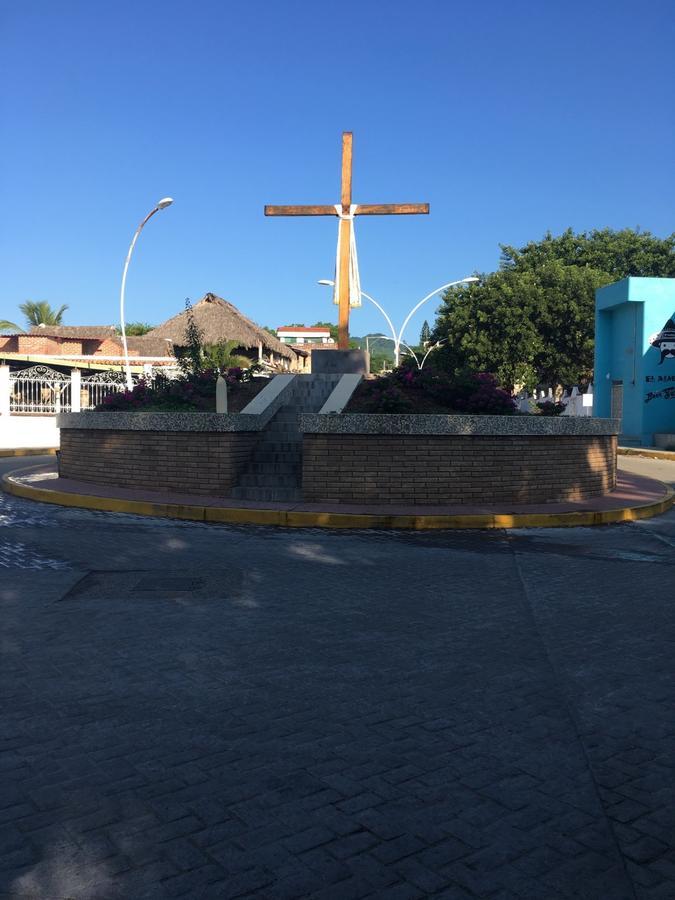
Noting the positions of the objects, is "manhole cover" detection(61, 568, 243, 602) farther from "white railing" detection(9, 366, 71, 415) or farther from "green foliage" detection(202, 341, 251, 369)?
"white railing" detection(9, 366, 71, 415)

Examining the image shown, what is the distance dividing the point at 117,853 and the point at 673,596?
572cm

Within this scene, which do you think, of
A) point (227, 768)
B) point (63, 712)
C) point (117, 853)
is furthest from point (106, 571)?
point (117, 853)

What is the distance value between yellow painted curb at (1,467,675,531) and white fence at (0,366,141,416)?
15.9 m

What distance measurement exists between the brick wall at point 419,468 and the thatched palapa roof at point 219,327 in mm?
36456

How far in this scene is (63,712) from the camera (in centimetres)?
432

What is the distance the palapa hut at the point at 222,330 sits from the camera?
49.8m

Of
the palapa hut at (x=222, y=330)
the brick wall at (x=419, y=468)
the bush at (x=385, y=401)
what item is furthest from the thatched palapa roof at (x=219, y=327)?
the brick wall at (x=419, y=468)

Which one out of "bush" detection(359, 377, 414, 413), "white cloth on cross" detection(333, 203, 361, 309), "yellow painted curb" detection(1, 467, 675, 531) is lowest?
"yellow painted curb" detection(1, 467, 675, 531)

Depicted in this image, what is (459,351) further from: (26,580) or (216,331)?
(26,580)

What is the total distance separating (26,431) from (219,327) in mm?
23388

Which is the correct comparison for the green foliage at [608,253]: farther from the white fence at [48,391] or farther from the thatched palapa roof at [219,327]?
the white fence at [48,391]

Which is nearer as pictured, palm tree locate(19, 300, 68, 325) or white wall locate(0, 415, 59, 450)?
white wall locate(0, 415, 59, 450)

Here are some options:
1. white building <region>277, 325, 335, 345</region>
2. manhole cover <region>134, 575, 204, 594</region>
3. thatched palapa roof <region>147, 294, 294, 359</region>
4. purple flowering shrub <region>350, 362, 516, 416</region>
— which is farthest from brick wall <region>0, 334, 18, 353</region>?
white building <region>277, 325, 335, 345</region>

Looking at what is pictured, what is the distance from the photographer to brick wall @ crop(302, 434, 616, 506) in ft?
40.9
